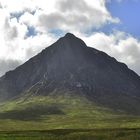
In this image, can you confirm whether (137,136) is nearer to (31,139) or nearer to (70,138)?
(70,138)

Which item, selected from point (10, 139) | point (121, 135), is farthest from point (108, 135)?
point (10, 139)

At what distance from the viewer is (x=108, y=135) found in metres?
116

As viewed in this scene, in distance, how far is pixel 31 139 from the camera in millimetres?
112500

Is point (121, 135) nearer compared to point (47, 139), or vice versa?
point (47, 139)

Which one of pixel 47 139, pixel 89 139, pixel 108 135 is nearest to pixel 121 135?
pixel 108 135

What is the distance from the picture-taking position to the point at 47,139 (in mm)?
109938

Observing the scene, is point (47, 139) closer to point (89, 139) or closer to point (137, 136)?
point (89, 139)

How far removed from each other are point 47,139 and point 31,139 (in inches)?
218

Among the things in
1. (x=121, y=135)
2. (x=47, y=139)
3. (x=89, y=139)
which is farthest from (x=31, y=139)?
(x=121, y=135)

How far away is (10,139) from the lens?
11338 centimetres

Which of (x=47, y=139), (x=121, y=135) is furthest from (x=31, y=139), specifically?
(x=121, y=135)

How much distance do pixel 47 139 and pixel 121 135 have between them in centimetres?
2355

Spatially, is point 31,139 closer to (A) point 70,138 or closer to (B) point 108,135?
(A) point 70,138

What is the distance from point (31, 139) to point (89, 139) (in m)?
17.1
